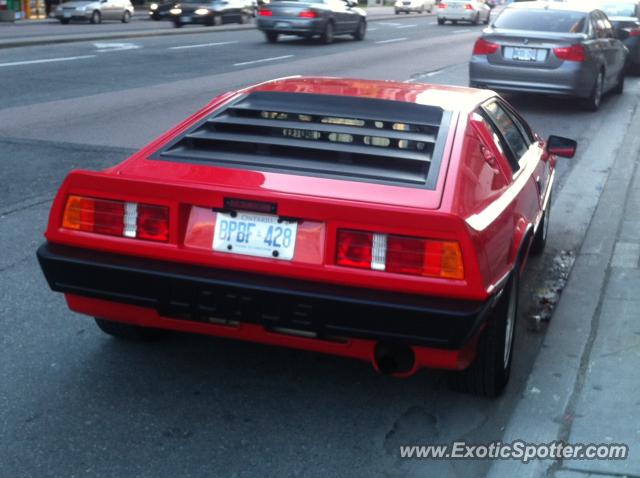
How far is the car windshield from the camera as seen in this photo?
65.6 ft

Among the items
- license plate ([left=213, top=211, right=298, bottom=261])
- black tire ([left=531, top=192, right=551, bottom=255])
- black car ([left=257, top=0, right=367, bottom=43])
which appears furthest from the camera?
black car ([left=257, top=0, right=367, bottom=43])

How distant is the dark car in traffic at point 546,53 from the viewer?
527 inches

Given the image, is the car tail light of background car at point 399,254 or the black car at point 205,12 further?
the black car at point 205,12

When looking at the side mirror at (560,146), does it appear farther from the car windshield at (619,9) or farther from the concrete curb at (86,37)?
the concrete curb at (86,37)

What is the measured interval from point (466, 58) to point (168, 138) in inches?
742

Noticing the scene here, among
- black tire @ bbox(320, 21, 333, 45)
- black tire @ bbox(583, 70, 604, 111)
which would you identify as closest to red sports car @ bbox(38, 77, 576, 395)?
black tire @ bbox(583, 70, 604, 111)

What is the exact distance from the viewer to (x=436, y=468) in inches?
146

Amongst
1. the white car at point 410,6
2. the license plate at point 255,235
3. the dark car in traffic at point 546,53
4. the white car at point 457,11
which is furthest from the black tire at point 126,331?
the white car at point 410,6

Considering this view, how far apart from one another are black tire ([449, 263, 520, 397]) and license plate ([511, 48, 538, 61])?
31.9 feet

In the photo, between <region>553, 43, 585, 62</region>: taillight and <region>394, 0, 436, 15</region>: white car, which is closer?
<region>553, 43, 585, 62</region>: taillight

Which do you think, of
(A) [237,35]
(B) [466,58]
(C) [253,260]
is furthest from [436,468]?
(A) [237,35]

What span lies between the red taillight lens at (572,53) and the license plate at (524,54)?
0.35 metres

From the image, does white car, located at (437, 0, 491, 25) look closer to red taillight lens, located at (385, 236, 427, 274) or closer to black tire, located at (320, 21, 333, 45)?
black tire, located at (320, 21, 333, 45)

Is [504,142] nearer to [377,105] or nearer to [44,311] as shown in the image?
[377,105]
